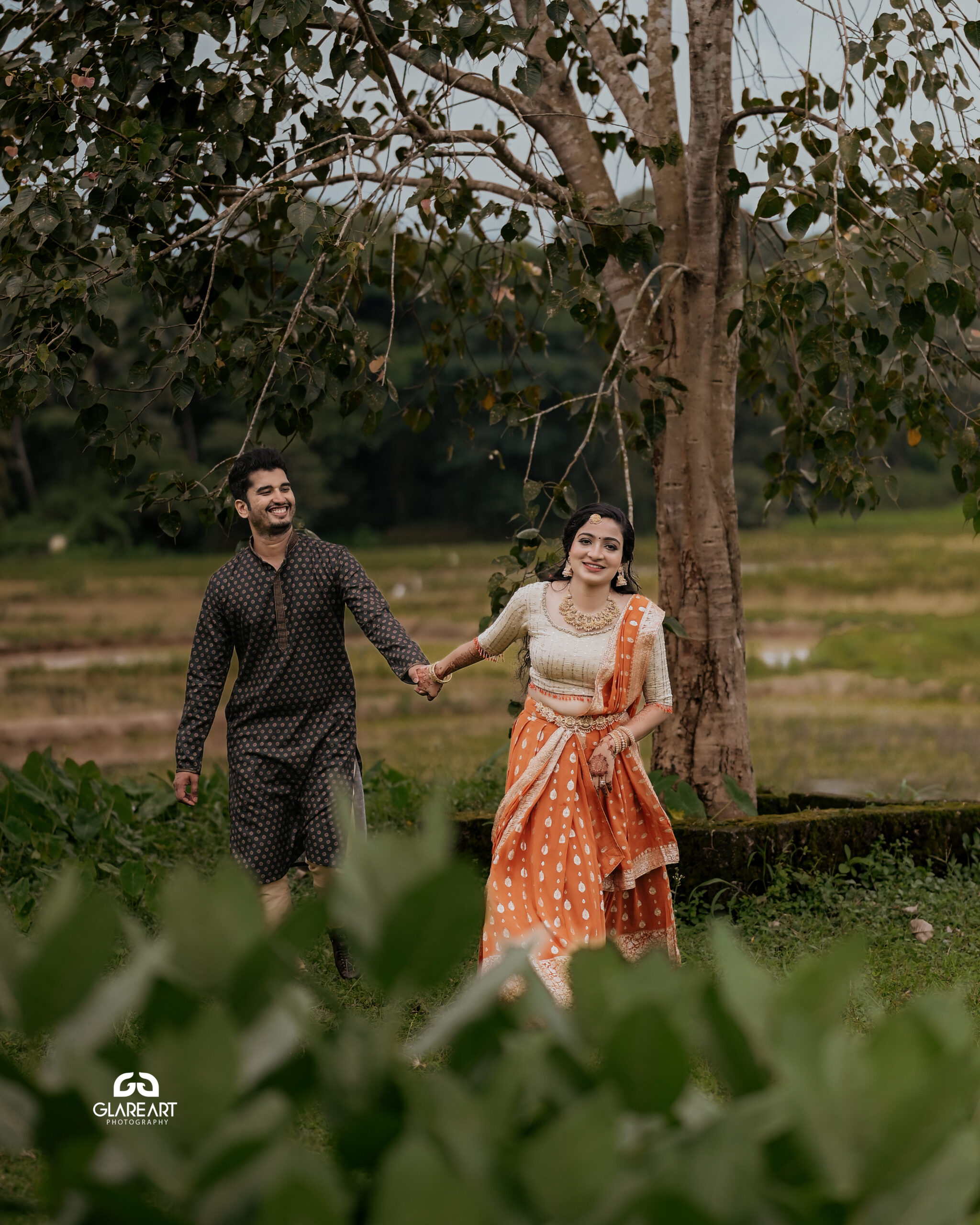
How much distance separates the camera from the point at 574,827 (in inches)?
134

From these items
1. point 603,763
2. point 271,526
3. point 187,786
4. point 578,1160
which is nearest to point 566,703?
point 603,763

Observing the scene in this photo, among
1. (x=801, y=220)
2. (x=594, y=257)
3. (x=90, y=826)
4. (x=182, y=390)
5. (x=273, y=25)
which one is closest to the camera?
(x=273, y=25)

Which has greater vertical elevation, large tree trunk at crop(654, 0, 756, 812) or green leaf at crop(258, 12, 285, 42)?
green leaf at crop(258, 12, 285, 42)

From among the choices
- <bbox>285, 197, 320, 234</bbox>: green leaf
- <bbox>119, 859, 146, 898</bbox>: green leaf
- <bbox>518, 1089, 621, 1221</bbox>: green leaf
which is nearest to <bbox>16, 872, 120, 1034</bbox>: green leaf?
<bbox>518, 1089, 621, 1221</bbox>: green leaf

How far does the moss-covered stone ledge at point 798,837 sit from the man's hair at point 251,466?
1.72 meters

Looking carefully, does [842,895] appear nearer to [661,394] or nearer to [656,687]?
[656,687]

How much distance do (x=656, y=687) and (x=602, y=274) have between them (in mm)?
2198

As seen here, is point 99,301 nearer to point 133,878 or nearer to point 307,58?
point 307,58

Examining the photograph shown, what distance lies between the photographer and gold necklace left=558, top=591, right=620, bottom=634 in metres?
3.44

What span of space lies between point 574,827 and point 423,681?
0.59 m

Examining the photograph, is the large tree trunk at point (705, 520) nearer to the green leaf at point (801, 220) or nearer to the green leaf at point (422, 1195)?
the green leaf at point (801, 220)

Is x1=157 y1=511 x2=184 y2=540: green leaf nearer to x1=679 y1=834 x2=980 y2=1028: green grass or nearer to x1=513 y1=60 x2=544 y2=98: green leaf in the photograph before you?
x1=513 y1=60 x2=544 y2=98: green leaf

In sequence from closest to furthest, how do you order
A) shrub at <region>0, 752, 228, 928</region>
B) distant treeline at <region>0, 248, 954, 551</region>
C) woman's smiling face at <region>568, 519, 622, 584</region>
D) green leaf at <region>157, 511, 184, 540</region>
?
woman's smiling face at <region>568, 519, 622, 584</region>
green leaf at <region>157, 511, 184, 540</region>
shrub at <region>0, 752, 228, 928</region>
distant treeline at <region>0, 248, 954, 551</region>

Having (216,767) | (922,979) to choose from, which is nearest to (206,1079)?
(922,979)
